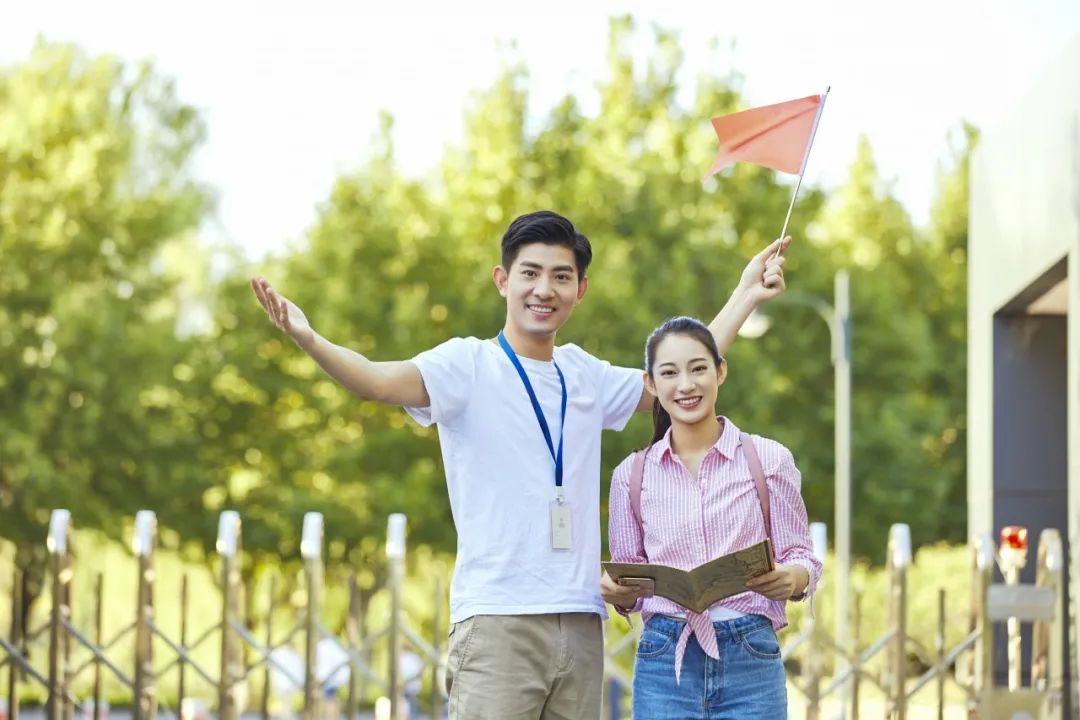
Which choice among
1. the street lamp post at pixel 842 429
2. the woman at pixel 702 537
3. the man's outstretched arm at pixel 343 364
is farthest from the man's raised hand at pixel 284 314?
the street lamp post at pixel 842 429

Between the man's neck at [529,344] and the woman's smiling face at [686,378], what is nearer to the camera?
the woman's smiling face at [686,378]

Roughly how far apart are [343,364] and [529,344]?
1.56 ft

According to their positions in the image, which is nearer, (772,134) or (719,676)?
(719,676)

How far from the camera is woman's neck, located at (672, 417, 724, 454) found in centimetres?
367

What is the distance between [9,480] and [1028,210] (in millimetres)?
15794

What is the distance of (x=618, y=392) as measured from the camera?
156 inches

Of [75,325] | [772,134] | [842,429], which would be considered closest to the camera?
[772,134]

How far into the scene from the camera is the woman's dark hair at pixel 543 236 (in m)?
3.82

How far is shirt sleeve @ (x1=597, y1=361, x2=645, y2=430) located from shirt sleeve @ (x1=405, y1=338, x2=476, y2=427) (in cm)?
35

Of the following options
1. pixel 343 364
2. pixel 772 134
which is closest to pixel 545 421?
pixel 343 364

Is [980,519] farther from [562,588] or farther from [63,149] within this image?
[63,149]

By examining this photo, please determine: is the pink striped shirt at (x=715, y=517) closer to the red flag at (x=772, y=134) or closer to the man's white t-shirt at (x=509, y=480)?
the man's white t-shirt at (x=509, y=480)

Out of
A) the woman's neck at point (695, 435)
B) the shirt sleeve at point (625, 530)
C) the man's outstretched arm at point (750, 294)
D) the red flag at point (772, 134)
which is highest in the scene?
the red flag at point (772, 134)

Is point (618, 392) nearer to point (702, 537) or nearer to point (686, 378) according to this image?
point (686, 378)
